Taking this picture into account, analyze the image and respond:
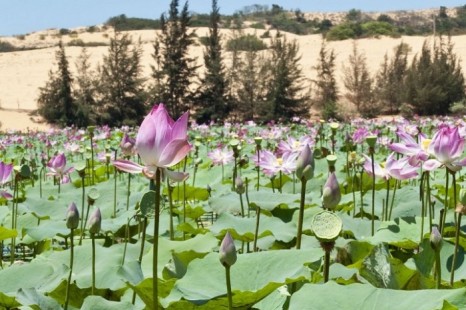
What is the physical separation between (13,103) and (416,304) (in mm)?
33195

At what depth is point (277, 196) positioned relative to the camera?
276 centimetres

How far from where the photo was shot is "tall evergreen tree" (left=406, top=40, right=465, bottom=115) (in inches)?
886

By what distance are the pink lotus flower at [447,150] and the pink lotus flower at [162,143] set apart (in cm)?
84

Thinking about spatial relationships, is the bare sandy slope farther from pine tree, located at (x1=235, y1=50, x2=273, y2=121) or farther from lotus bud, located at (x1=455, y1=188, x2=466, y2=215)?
lotus bud, located at (x1=455, y1=188, x2=466, y2=215)

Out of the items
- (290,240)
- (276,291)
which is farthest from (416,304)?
(290,240)

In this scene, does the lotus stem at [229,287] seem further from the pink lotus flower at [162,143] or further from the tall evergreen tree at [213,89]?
the tall evergreen tree at [213,89]

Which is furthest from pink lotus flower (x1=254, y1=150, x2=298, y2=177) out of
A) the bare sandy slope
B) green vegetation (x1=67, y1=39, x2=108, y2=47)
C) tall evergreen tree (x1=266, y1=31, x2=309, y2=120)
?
green vegetation (x1=67, y1=39, x2=108, y2=47)

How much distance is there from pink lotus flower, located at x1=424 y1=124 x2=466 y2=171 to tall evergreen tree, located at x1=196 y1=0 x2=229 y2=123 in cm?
2107

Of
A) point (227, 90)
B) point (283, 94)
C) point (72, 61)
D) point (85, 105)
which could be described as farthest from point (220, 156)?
point (72, 61)

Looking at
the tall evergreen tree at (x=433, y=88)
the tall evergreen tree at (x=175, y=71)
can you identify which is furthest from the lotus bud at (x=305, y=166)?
the tall evergreen tree at (x=175, y=71)

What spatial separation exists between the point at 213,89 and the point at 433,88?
7206 mm

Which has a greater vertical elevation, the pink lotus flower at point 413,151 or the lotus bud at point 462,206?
the pink lotus flower at point 413,151

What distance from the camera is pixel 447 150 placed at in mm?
1814

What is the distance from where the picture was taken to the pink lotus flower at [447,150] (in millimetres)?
1805
